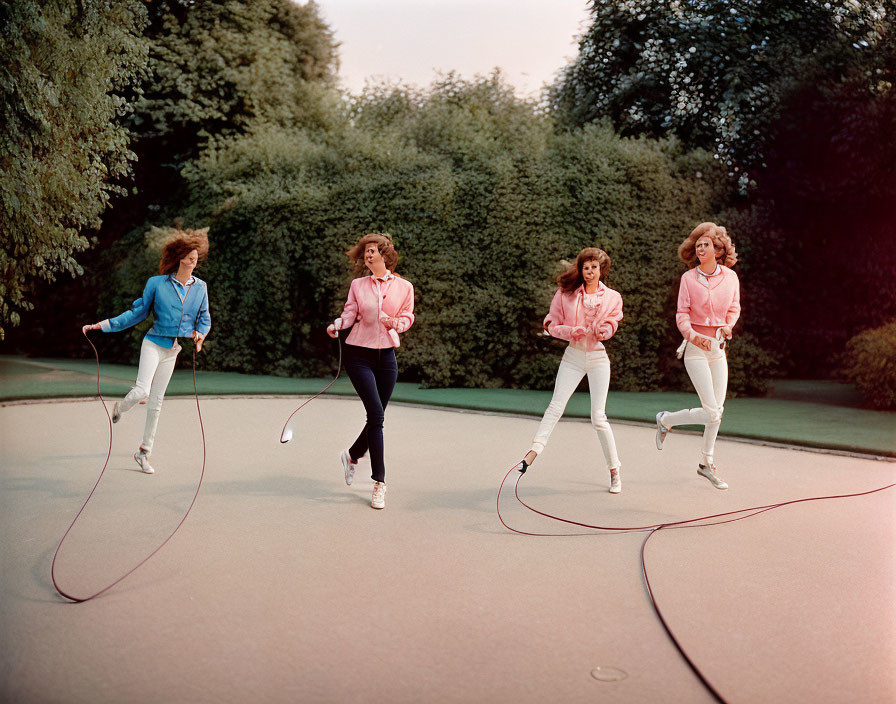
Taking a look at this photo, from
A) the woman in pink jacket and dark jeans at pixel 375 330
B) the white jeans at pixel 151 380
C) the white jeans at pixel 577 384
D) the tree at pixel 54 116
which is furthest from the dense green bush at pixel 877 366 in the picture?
the tree at pixel 54 116

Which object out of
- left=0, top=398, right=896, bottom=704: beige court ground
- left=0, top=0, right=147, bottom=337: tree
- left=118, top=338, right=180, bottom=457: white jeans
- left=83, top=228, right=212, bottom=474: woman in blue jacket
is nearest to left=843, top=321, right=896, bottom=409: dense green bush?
left=0, top=398, right=896, bottom=704: beige court ground

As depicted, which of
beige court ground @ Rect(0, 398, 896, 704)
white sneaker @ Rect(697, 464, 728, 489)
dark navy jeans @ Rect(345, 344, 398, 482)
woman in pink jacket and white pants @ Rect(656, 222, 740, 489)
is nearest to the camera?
beige court ground @ Rect(0, 398, 896, 704)

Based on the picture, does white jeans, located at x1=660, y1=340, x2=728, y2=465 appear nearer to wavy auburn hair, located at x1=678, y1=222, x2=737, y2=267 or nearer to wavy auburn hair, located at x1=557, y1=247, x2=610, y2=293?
wavy auburn hair, located at x1=678, y1=222, x2=737, y2=267

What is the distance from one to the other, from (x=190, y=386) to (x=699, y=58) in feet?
44.0

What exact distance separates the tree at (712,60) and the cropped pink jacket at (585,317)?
1291 centimetres

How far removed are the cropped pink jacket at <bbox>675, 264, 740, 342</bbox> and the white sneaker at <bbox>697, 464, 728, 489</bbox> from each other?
3.82ft

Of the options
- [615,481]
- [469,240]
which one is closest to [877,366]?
[469,240]

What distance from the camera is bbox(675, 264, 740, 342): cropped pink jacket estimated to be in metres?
6.80

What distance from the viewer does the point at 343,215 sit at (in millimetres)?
16500

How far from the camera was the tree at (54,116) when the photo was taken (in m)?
8.94

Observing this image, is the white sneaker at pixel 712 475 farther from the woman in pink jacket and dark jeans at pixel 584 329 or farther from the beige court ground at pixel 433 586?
the woman in pink jacket and dark jeans at pixel 584 329

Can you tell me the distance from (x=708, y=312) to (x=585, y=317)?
3.45ft

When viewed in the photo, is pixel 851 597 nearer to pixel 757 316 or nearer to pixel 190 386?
pixel 757 316

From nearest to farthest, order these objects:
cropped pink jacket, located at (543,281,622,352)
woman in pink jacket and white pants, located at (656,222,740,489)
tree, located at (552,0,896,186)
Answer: cropped pink jacket, located at (543,281,622,352)
woman in pink jacket and white pants, located at (656,222,740,489)
tree, located at (552,0,896,186)
